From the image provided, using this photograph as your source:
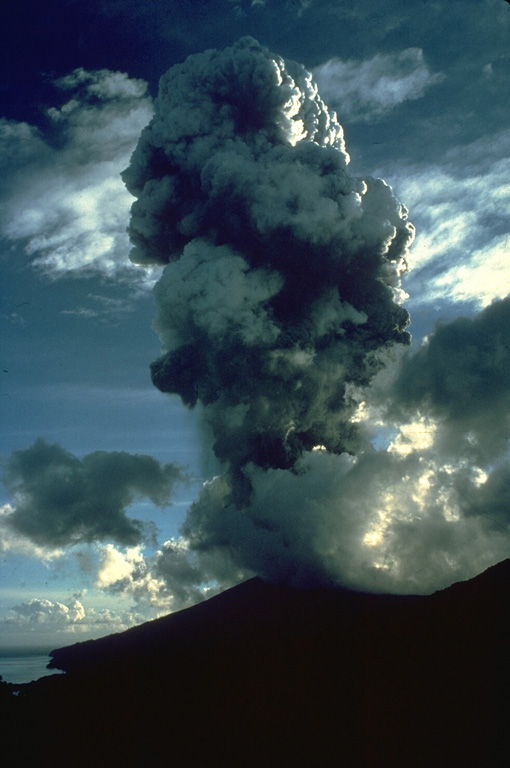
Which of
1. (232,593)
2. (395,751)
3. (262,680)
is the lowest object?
(395,751)

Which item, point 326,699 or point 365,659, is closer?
point 326,699

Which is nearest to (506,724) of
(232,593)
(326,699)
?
(326,699)

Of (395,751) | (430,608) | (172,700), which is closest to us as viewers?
(395,751)

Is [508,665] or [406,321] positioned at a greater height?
[406,321]

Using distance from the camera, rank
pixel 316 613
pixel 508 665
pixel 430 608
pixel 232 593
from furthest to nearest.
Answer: pixel 232 593, pixel 316 613, pixel 430 608, pixel 508 665

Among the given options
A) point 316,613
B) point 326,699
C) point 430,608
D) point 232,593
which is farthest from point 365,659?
point 232,593

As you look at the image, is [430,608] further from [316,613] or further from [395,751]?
[395,751]

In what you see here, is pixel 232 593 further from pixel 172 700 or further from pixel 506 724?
pixel 506 724
